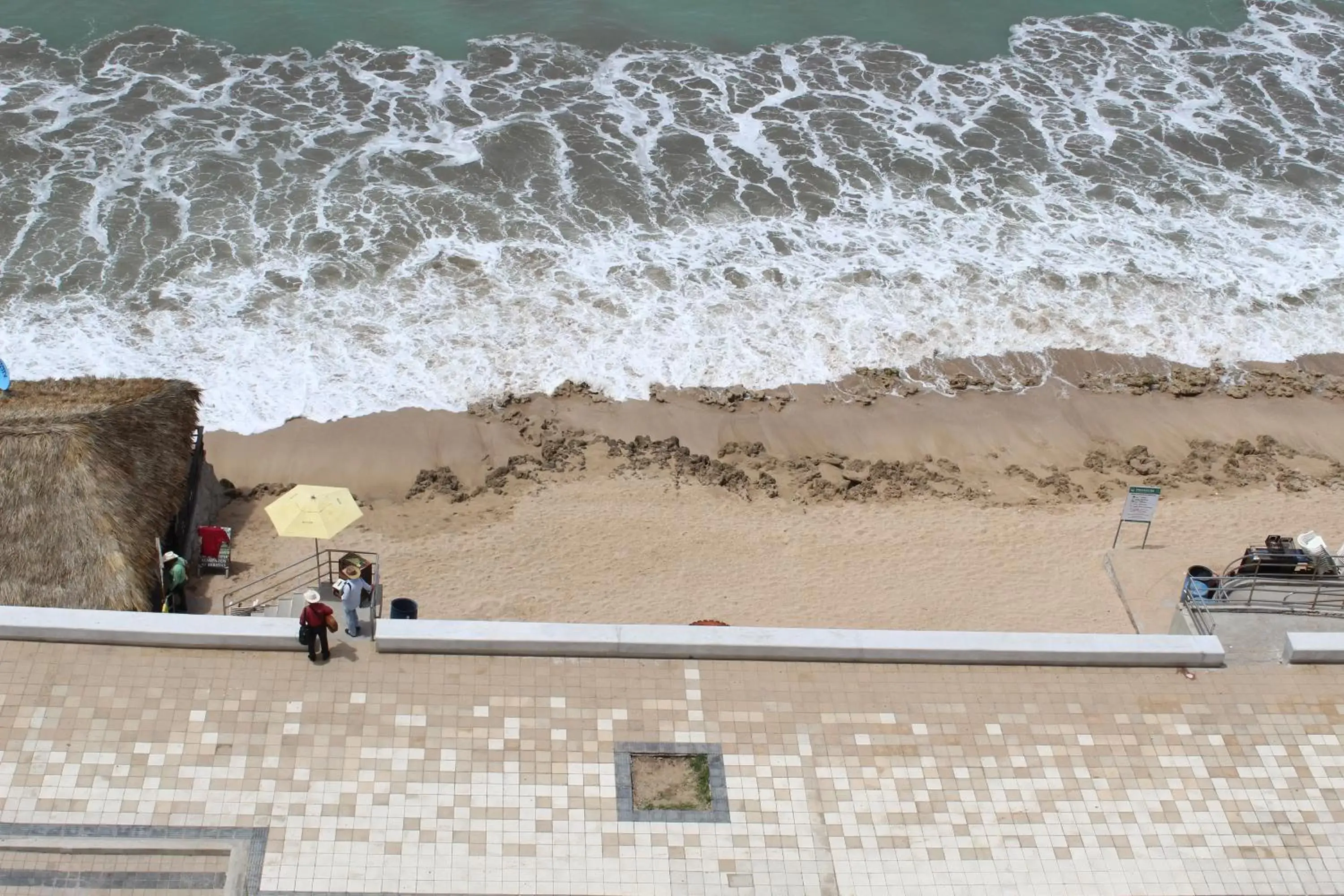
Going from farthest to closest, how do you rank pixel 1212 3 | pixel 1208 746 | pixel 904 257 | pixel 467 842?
pixel 1212 3
pixel 904 257
pixel 1208 746
pixel 467 842

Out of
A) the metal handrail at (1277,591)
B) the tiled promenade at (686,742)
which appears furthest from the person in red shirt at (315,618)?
the metal handrail at (1277,591)

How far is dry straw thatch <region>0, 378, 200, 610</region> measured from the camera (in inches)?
676

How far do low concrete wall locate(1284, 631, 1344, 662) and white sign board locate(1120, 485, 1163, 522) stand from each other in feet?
14.8

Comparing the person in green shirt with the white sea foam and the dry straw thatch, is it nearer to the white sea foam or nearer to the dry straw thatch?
the dry straw thatch

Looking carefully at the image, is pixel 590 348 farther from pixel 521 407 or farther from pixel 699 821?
pixel 699 821

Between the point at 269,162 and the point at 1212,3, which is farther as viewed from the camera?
the point at 1212,3

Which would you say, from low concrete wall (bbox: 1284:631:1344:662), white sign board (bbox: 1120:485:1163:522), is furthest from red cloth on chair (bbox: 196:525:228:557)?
low concrete wall (bbox: 1284:631:1344:662)

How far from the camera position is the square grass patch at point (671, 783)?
539 inches

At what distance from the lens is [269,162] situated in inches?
1224

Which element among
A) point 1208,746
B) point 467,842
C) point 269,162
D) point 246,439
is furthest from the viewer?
point 269,162

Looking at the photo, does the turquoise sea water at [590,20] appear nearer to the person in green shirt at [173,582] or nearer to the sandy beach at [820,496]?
the sandy beach at [820,496]

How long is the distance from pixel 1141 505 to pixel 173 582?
550 inches

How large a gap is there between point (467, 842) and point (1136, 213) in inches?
937

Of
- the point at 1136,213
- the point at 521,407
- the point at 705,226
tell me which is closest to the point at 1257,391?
the point at 1136,213
